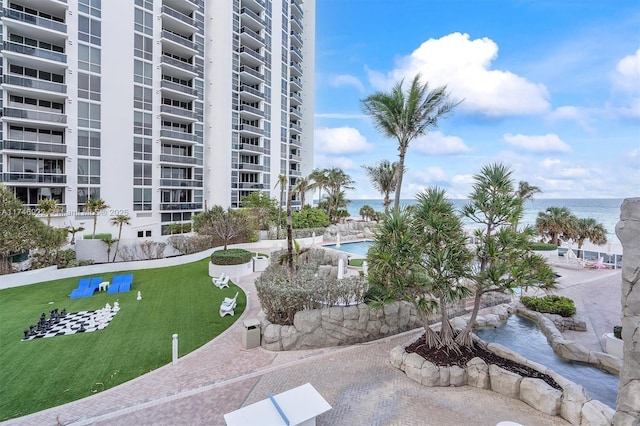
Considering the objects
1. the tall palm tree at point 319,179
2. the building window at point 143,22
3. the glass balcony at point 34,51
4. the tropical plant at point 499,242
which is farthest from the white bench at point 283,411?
the tall palm tree at point 319,179

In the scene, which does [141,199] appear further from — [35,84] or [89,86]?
[35,84]

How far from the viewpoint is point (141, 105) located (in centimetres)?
3075

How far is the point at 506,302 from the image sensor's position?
15477 mm

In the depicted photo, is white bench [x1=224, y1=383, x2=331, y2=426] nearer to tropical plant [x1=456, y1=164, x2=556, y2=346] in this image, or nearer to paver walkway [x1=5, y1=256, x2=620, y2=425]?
paver walkway [x1=5, y1=256, x2=620, y2=425]

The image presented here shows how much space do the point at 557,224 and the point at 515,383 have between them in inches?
1047

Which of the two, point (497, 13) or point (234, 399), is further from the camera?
point (497, 13)

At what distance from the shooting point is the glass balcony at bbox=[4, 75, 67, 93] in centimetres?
2442

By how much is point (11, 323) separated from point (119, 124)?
2289 cm

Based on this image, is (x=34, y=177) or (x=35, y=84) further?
(x=35, y=84)

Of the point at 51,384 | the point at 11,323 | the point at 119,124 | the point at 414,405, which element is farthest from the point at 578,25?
the point at 119,124

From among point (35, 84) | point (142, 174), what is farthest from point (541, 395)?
point (35, 84)

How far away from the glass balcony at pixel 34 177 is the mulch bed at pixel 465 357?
3055cm

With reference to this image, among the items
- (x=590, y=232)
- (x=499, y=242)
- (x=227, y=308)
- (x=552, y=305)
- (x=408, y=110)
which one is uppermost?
(x=408, y=110)

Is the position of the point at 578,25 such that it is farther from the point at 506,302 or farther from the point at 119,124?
the point at 119,124
